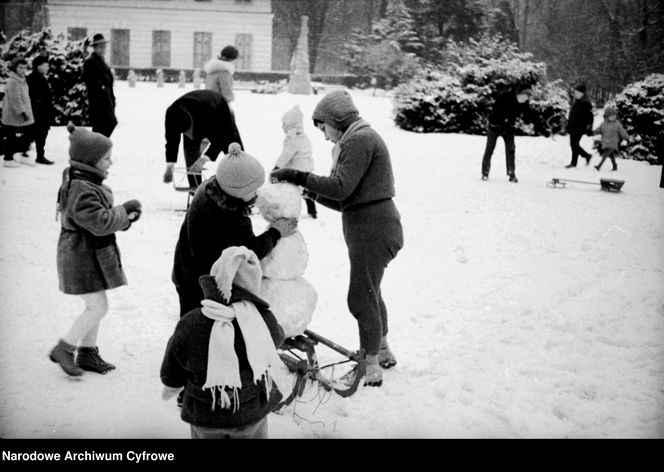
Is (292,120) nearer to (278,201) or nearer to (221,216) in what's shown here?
(278,201)

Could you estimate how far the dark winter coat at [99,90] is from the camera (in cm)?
970

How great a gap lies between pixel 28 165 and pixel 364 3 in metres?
35.1

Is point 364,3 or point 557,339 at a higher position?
point 364,3

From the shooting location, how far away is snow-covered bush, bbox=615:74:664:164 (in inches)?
574

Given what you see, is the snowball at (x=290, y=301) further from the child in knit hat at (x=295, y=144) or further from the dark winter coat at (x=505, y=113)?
the dark winter coat at (x=505, y=113)

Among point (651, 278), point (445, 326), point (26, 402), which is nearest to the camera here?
point (26, 402)

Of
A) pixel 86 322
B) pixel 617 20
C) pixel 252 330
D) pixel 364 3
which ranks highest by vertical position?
pixel 364 3

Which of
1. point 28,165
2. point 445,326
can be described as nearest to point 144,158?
point 28,165

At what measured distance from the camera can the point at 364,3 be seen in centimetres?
4147

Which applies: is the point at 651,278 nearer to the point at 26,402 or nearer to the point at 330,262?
the point at 330,262

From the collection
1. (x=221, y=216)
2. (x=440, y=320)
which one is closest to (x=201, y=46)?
(x=440, y=320)

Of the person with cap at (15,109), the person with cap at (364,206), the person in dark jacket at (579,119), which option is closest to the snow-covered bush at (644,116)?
the person in dark jacket at (579,119)

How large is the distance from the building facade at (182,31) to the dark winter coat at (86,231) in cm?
2582
